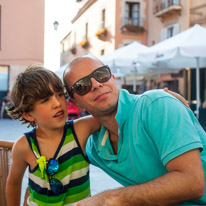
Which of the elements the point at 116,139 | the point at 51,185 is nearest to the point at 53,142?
the point at 51,185

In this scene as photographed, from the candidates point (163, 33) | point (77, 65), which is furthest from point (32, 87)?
point (163, 33)

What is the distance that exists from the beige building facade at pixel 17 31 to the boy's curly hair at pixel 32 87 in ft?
61.1

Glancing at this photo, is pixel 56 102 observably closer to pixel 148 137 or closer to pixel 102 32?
pixel 148 137

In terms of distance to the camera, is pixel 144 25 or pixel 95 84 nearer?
pixel 95 84

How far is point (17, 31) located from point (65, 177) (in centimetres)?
1942

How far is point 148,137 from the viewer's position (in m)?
1.45

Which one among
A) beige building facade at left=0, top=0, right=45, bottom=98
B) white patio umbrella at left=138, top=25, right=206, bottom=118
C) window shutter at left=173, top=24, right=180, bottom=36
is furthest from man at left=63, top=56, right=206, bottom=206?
beige building facade at left=0, top=0, right=45, bottom=98

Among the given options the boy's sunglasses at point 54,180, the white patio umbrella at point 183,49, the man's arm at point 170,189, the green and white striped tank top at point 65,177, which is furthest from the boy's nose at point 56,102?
the white patio umbrella at point 183,49

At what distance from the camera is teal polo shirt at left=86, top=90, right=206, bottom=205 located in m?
1.32

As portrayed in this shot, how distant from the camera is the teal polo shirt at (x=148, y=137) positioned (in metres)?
1.32

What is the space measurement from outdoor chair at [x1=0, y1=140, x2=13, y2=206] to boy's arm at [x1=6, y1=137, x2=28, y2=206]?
0.30ft

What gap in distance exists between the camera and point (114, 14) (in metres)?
23.5

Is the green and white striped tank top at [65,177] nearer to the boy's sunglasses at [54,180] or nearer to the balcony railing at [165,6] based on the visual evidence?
the boy's sunglasses at [54,180]

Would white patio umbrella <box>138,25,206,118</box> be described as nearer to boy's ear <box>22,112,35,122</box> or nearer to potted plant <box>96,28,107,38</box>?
boy's ear <box>22,112,35,122</box>
